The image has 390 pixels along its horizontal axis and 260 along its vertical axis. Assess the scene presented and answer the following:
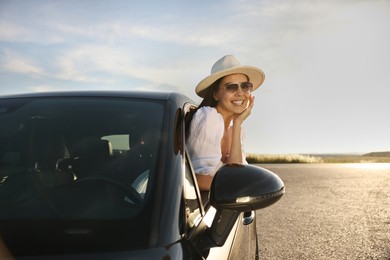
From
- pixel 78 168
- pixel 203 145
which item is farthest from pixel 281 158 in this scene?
pixel 78 168

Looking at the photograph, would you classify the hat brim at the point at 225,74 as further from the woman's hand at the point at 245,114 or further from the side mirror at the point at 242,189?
the side mirror at the point at 242,189

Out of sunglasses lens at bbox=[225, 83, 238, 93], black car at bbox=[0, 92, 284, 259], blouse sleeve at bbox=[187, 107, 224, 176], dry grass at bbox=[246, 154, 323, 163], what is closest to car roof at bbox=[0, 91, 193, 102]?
black car at bbox=[0, 92, 284, 259]

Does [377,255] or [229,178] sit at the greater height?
[229,178]

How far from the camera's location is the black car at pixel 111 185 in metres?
1.77

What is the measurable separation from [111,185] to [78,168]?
26 cm

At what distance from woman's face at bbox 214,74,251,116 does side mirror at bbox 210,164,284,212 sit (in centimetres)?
202

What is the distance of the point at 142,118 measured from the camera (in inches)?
98.0

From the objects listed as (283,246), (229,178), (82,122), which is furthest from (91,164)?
(283,246)

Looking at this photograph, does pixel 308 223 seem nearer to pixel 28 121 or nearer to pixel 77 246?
pixel 28 121

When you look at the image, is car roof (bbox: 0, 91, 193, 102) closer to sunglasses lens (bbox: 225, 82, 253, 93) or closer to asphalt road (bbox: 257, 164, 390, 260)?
sunglasses lens (bbox: 225, 82, 253, 93)

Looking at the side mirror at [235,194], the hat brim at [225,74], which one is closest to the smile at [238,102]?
the hat brim at [225,74]

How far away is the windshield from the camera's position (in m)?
1.84

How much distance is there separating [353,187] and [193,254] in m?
11.7

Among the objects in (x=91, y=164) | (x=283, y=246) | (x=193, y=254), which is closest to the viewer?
(x=193, y=254)
